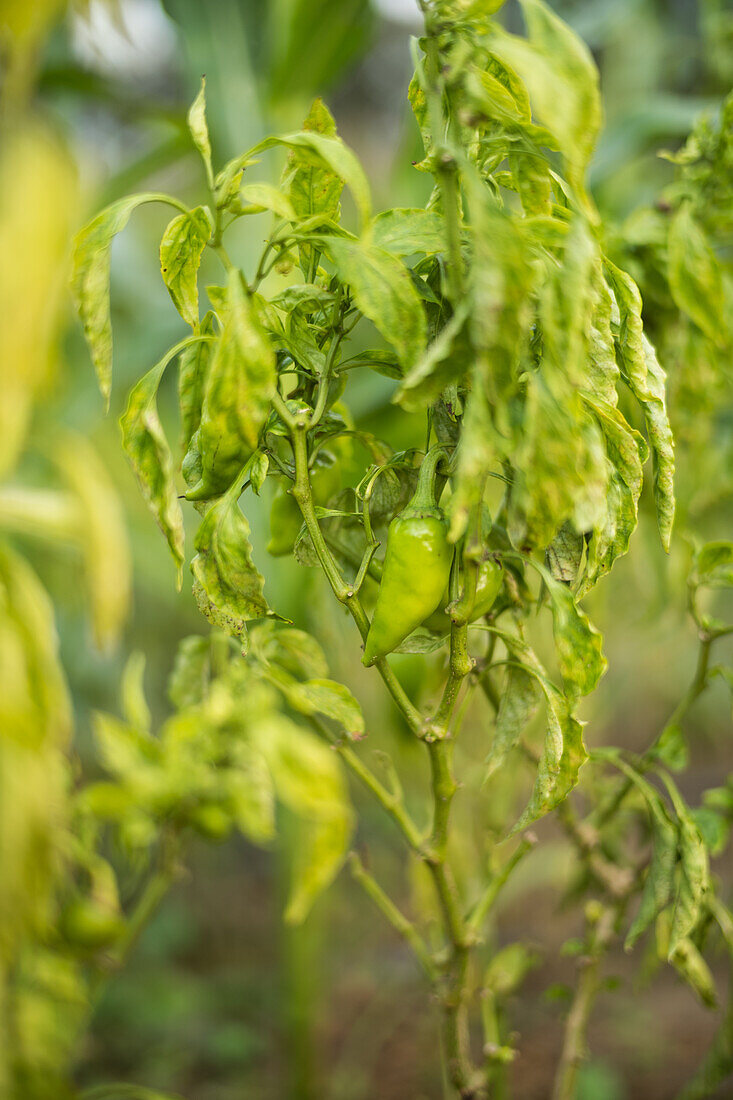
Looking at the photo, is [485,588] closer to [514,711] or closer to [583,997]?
[514,711]

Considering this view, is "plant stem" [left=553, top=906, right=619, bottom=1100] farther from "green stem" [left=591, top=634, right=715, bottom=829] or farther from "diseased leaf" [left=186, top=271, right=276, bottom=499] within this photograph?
"diseased leaf" [left=186, top=271, right=276, bottom=499]

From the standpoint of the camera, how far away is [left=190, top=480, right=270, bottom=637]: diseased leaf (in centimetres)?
28

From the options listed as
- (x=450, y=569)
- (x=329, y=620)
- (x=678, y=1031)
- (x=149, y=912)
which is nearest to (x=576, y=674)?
(x=450, y=569)

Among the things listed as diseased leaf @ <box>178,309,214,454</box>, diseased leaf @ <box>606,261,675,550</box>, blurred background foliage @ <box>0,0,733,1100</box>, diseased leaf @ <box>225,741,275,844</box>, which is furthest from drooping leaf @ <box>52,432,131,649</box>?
diseased leaf @ <box>606,261,675,550</box>

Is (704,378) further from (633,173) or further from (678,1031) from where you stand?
(678,1031)

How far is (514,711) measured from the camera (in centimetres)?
33

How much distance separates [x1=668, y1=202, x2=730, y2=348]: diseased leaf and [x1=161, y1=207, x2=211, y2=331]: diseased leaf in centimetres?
23

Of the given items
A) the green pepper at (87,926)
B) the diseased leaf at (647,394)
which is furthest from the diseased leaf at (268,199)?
the green pepper at (87,926)

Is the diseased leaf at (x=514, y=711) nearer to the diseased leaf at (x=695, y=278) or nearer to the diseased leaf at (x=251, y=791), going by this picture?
the diseased leaf at (x=695, y=278)

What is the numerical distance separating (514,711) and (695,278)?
0.24 metres

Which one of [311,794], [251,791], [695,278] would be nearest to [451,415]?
[695,278]

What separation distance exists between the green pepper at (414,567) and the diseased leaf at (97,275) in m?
0.12

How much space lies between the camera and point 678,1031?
1.07 metres

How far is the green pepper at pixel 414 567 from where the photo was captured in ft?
0.91
